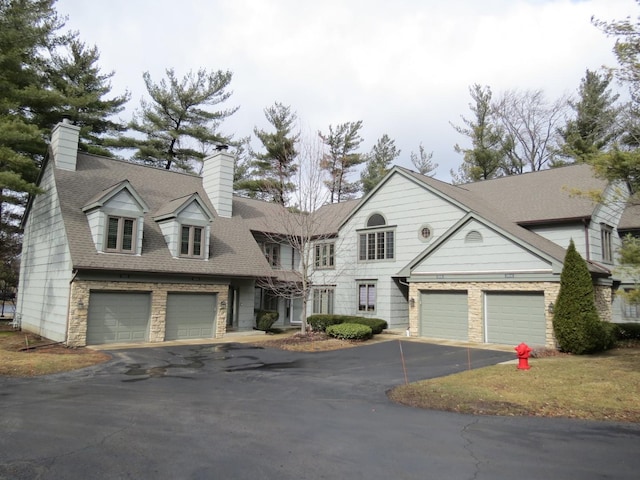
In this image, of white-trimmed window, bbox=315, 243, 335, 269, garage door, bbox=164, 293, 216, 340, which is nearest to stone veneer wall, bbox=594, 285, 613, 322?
white-trimmed window, bbox=315, 243, 335, 269

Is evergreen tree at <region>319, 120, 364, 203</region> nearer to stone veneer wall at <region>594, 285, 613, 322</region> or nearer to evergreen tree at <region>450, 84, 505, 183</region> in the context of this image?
evergreen tree at <region>450, 84, 505, 183</region>

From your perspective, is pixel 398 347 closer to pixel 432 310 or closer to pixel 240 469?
pixel 432 310

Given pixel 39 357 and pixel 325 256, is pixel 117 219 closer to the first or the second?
pixel 39 357

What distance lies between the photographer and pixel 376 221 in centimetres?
2544

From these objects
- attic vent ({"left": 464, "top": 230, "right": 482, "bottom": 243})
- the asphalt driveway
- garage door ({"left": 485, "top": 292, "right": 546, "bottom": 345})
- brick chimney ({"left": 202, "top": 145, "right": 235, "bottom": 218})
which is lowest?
the asphalt driveway

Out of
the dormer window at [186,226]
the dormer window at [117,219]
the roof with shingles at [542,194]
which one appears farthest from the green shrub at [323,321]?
the roof with shingles at [542,194]

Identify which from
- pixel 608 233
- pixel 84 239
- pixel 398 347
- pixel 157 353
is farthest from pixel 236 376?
pixel 608 233

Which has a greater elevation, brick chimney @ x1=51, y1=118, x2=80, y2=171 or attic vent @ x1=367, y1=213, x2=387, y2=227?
brick chimney @ x1=51, y1=118, x2=80, y2=171

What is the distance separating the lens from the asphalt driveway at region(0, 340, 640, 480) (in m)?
5.58

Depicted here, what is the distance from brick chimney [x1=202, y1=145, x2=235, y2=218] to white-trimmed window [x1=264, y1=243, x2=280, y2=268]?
316cm

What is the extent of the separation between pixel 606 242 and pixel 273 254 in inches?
688

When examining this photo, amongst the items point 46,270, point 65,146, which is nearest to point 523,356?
point 46,270

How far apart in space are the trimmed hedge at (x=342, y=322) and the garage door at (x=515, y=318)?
5.24m

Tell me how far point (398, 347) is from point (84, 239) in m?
13.2
